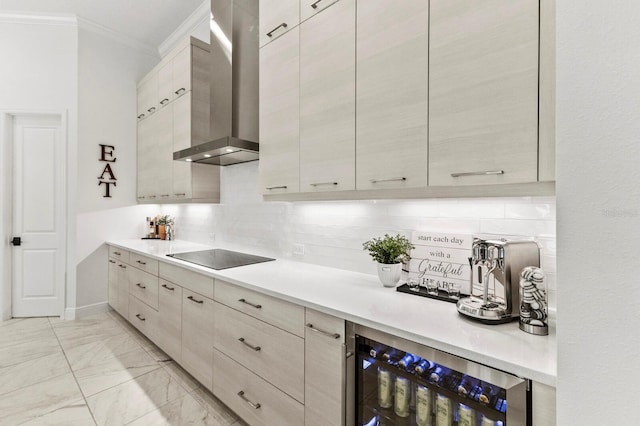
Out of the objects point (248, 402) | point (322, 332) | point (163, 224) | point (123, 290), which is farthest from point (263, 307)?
point (163, 224)

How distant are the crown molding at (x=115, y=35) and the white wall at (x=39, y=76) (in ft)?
0.32

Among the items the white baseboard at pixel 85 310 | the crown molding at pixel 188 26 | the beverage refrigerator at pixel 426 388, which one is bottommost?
the white baseboard at pixel 85 310

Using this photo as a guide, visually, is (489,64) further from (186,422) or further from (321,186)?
(186,422)

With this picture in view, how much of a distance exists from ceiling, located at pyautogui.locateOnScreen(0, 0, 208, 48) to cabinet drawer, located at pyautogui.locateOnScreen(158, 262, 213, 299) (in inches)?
103

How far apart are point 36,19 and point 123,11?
1010 mm

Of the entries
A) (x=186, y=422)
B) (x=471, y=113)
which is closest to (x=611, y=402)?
(x=471, y=113)

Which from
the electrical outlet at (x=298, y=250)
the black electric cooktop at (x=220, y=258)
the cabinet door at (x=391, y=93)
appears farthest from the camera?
the electrical outlet at (x=298, y=250)

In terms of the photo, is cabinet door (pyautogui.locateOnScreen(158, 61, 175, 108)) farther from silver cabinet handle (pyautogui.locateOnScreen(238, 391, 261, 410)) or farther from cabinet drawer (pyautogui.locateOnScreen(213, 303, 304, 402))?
silver cabinet handle (pyautogui.locateOnScreen(238, 391, 261, 410))

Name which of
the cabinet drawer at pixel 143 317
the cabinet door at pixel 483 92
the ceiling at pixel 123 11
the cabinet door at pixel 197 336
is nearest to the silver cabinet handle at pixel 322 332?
the cabinet door at pixel 483 92

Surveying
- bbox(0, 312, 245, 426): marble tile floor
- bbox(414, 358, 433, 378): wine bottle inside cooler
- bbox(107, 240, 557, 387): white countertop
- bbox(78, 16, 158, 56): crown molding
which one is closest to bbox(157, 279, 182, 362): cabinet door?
bbox(0, 312, 245, 426): marble tile floor

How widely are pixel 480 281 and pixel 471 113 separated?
0.67 m

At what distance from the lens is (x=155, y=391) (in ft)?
7.16

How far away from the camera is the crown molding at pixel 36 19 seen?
3.36 metres

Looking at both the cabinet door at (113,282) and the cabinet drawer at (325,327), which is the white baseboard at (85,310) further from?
the cabinet drawer at (325,327)
